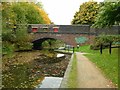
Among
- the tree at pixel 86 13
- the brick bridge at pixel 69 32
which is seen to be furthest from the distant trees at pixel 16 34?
the tree at pixel 86 13

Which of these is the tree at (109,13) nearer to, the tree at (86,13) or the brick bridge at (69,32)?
the brick bridge at (69,32)

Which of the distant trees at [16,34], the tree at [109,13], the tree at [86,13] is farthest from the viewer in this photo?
the tree at [86,13]

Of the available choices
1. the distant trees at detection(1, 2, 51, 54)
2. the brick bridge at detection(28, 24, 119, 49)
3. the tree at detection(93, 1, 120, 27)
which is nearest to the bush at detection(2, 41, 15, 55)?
the distant trees at detection(1, 2, 51, 54)

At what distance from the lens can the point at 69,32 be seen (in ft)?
120

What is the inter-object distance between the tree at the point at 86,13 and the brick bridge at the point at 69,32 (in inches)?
357

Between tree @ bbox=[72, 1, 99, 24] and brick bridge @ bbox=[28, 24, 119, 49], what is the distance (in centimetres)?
906

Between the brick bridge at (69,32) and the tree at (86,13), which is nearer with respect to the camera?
the brick bridge at (69,32)

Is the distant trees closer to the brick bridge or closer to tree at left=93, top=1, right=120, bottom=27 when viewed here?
the brick bridge

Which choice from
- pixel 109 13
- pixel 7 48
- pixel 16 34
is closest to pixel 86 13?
pixel 16 34

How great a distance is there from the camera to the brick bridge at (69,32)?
1400 inches

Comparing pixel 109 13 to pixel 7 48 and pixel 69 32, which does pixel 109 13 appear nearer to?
pixel 7 48

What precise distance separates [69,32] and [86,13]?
33.0 ft

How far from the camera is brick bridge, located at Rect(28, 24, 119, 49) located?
35.6 m

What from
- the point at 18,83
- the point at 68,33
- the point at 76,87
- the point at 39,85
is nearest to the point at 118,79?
the point at 76,87
